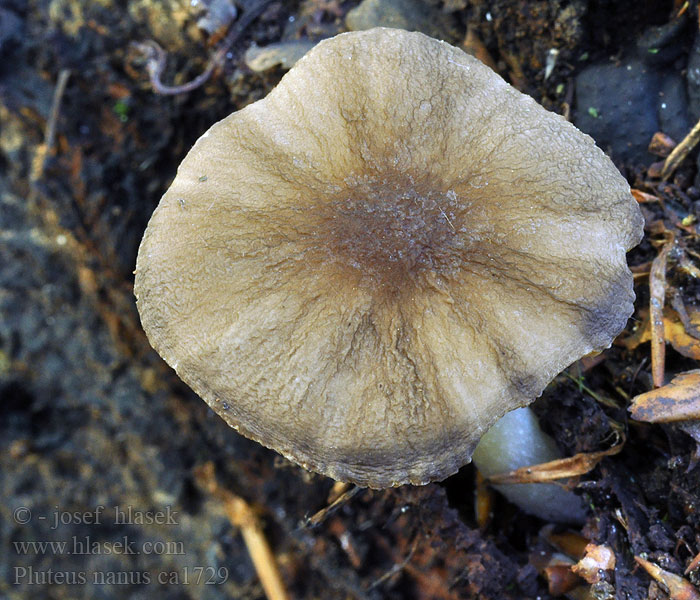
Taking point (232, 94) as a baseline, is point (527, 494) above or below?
below

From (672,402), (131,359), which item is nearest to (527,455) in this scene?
(672,402)

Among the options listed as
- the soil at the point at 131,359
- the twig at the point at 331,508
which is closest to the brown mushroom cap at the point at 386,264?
the twig at the point at 331,508

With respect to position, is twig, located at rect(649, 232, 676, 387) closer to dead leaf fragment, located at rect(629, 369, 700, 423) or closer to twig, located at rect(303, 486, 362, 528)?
dead leaf fragment, located at rect(629, 369, 700, 423)

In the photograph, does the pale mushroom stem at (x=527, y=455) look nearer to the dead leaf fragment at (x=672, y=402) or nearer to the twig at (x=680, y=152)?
the dead leaf fragment at (x=672, y=402)

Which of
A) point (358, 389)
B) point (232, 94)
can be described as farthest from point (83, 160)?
point (358, 389)

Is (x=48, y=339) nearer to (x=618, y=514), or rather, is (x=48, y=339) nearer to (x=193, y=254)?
(x=193, y=254)

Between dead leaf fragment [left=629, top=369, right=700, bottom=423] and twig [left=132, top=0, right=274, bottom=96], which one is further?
twig [left=132, top=0, right=274, bottom=96]

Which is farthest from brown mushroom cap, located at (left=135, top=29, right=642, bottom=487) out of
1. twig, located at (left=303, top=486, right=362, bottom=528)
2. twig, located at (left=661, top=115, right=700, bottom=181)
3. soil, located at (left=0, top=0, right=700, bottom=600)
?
soil, located at (left=0, top=0, right=700, bottom=600)
